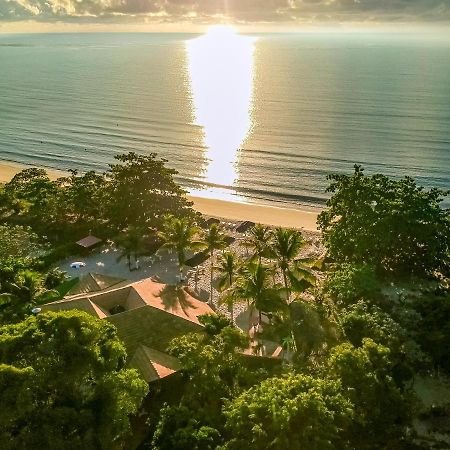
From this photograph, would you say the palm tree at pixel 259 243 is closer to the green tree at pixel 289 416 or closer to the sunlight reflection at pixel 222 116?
the green tree at pixel 289 416

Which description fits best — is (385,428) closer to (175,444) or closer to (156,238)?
(175,444)

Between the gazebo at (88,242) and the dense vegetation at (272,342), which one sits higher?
the dense vegetation at (272,342)

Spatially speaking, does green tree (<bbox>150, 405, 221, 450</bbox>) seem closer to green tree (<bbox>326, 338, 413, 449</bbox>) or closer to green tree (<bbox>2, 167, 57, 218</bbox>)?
green tree (<bbox>326, 338, 413, 449</bbox>)

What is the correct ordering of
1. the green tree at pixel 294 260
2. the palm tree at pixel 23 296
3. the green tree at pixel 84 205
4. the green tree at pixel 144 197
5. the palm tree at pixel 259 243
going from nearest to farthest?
the palm tree at pixel 23 296 → the green tree at pixel 294 260 → the palm tree at pixel 259 243 → the green tree at pixel 144 197 → the green tree at pixel 84 205

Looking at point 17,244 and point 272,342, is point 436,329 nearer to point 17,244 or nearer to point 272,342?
point 272,342

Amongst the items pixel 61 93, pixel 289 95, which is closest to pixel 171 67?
pixel 61 93

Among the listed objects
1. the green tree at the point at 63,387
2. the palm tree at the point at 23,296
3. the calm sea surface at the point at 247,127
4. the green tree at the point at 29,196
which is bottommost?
the calm sea surface at the point at 247,127

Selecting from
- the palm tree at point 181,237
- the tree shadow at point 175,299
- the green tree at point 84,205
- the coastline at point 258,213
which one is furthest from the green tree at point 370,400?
the coastline at point 258,213
